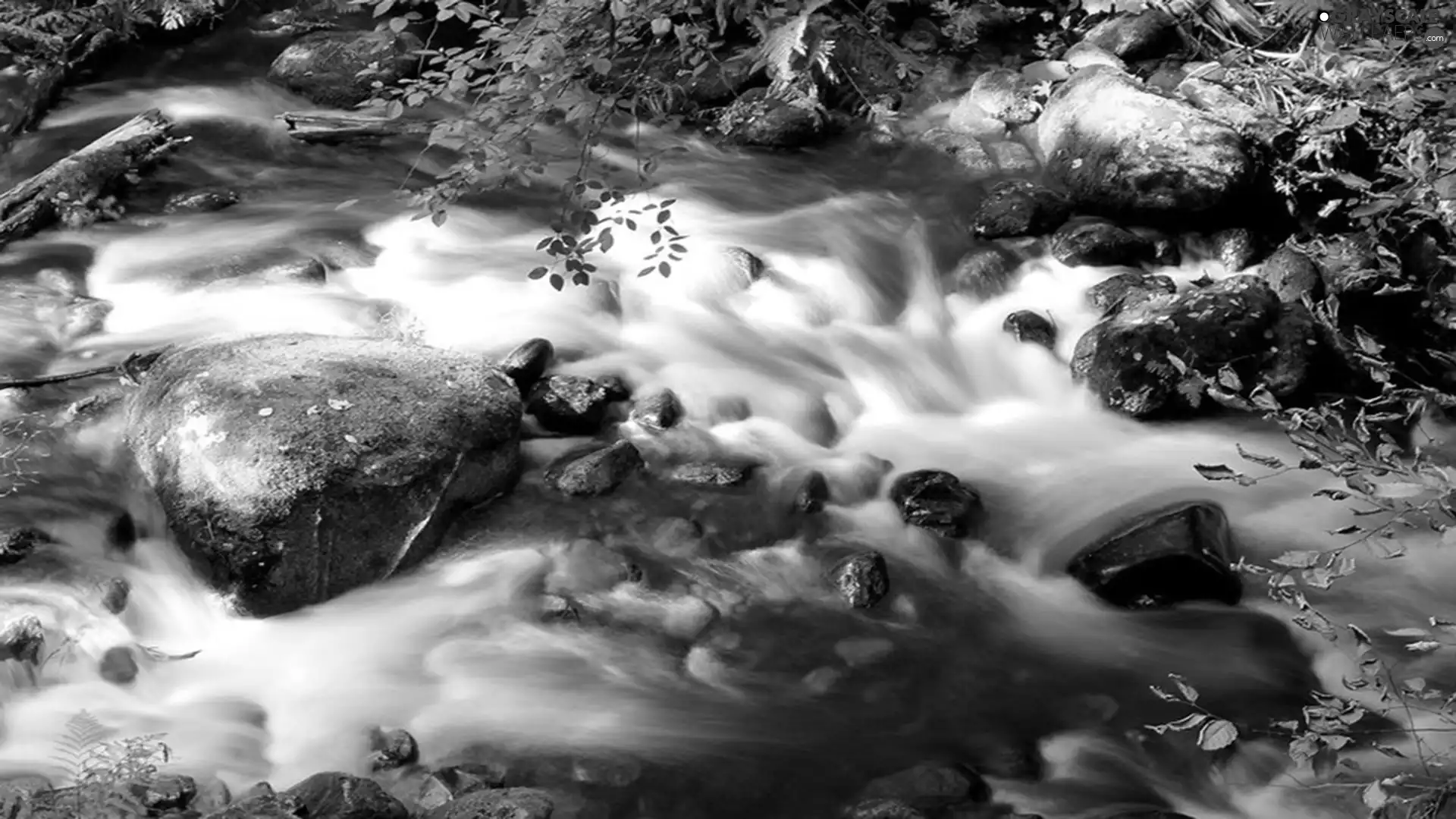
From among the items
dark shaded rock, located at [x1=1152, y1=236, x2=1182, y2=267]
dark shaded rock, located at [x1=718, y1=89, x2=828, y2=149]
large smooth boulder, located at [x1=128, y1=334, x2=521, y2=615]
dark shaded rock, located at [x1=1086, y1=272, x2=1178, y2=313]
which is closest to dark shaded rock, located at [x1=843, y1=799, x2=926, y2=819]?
large smooth boulder, located at [x1=128, y1=334, x2=521, y2=615]

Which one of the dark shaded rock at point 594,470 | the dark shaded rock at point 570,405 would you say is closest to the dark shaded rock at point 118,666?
the dark shaded rock at point 594,470

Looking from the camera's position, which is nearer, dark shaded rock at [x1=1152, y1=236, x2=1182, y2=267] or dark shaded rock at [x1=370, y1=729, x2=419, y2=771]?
dark shaded rock at [x1=370, y1=729, x2=419, y2=771]

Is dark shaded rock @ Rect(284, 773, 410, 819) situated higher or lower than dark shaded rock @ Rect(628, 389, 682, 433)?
lower

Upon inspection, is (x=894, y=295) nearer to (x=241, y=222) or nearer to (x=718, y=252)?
(x=718, y=252)

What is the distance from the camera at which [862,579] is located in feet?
16.7

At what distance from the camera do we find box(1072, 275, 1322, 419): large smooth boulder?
5.98 metres

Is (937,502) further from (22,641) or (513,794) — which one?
(22,641)

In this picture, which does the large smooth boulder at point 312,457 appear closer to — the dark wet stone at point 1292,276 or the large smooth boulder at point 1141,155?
the large smooth boulder at point 1141,155

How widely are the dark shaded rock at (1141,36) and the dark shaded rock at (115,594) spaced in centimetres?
754

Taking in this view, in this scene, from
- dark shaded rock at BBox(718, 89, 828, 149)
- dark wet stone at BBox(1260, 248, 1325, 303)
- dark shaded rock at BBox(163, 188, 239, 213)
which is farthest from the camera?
dark shaded rock at BBox(718, 89, 828, 149)

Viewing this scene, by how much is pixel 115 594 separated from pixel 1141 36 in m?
7.75

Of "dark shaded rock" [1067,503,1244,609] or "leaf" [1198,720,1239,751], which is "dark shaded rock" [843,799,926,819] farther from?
"dark shaded rock" [1067,503,1244,609]

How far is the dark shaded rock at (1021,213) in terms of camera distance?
296 inches

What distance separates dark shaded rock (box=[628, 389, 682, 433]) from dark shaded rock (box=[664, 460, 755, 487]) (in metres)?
0.34
